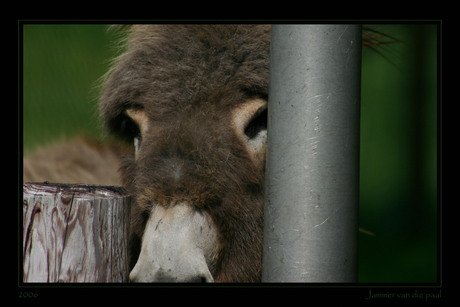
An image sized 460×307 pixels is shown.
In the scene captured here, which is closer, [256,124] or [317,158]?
[317,158]

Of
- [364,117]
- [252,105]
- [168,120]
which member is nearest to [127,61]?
[168,120]

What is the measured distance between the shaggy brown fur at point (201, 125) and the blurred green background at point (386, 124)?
4.91 ft

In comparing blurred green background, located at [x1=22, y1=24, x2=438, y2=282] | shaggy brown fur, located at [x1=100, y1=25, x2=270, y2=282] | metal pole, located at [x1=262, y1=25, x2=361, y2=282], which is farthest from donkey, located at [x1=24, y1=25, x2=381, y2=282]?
blurred green background, located at [x1=22, y1=24, x2=438, y2=282]

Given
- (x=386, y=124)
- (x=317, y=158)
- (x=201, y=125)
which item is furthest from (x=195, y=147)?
(x=386, y=124)

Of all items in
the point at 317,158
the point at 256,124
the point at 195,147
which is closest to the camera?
the point at 317,158

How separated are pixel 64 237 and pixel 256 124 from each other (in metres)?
1.25

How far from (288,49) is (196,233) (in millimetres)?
974

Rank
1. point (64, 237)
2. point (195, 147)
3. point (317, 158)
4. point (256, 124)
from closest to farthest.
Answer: point (317, 158) → point (64, 237) → point (195, 147) → point (256, 124)

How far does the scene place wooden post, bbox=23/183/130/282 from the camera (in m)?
1.89

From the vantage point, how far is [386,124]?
14.7 feet

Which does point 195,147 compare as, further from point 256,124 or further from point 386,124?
point 386,124

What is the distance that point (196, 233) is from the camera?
7.48 feet

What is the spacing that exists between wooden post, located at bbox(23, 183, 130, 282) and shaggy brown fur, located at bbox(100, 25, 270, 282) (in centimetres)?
50

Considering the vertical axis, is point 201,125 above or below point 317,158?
above
